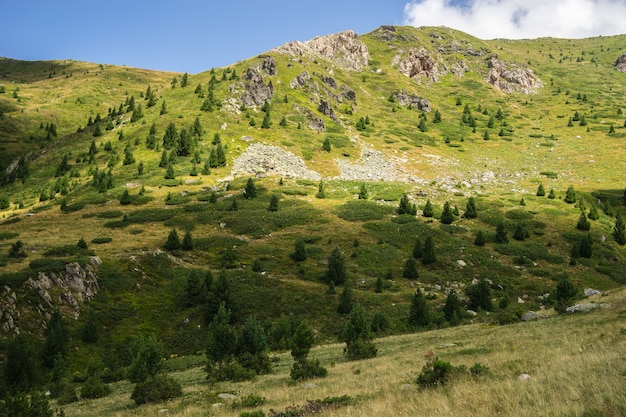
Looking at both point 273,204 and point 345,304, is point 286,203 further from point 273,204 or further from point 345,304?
point 345,304

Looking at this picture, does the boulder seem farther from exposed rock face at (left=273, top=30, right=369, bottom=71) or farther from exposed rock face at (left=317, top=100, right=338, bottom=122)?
exposed rock face at (left=273, top=30, right=369, bottom=71)

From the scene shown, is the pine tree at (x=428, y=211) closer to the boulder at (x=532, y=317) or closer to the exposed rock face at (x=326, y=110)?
the boulder at (x=532, y=317)

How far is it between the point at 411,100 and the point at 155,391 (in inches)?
5989

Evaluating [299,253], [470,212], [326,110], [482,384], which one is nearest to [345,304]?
[299,253]

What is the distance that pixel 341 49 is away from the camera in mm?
175875

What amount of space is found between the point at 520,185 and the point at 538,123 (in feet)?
230

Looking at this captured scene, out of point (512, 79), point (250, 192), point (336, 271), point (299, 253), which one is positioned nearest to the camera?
point (336, 271)

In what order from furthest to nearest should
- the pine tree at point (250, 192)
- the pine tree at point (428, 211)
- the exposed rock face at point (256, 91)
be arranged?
1. the exposed rock face at point (256, 91)
2. the pine tree at point (250, 192)
3. the pine tree at point (428, 211)

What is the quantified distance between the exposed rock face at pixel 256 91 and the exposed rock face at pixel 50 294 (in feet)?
266

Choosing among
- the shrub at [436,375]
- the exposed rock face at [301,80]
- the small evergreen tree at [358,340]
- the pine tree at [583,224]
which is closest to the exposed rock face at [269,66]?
the exposed rock face at [301,80]

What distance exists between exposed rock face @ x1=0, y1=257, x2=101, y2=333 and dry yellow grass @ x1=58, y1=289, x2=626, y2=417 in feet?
42.6

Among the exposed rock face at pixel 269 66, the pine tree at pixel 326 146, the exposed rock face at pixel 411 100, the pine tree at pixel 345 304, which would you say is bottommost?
the pine tree at pixel 345 304

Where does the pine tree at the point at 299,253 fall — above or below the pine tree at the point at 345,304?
above

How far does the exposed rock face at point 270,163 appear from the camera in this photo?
81000 millimetres
